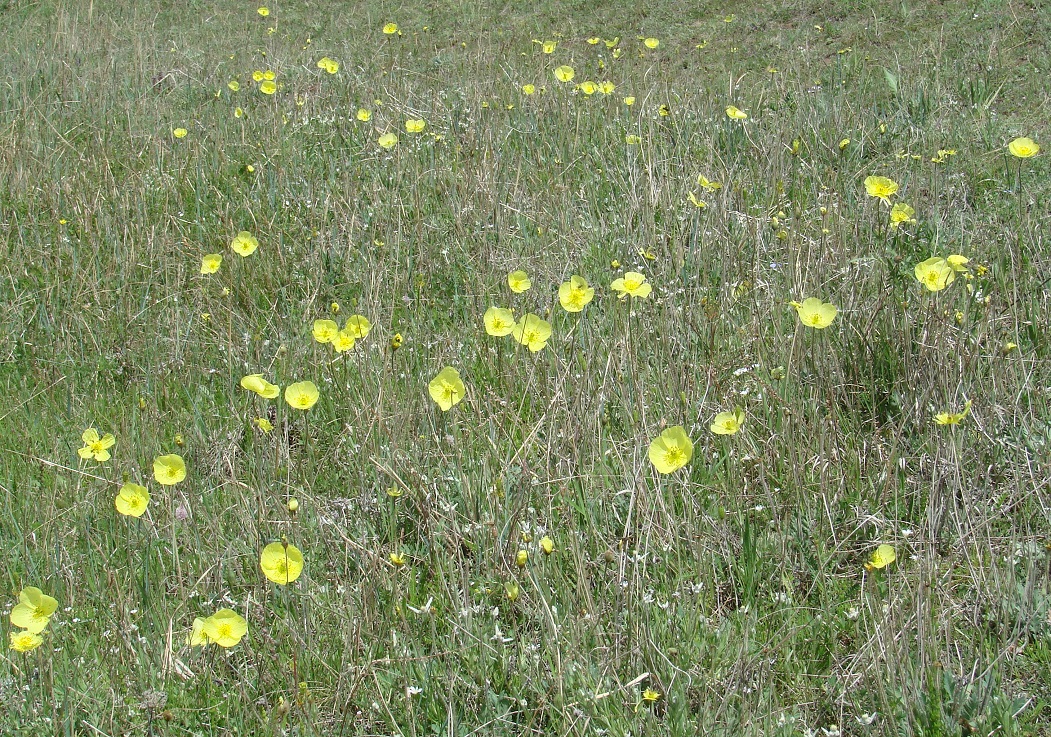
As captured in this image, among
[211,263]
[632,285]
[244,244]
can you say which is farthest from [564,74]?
[632,285]

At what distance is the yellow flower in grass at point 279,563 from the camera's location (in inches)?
73.2

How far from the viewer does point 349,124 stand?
453cm

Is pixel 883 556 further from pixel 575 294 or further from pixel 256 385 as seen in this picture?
pixel 256 385

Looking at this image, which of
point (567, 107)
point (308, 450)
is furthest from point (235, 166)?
point (308, 450)

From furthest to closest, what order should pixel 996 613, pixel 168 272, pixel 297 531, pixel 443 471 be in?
pixel 168 272 < pixel 443 471 < pixel 297 531 < pixel 996 613

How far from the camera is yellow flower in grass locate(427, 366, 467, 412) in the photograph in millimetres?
2323

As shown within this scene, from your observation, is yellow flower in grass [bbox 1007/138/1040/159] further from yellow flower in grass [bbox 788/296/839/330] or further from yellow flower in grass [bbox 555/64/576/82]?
yellow flower in grass [bbox 555/64/576/82]

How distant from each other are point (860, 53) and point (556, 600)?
3.88m

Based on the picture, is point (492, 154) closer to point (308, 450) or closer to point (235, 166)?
point (235, 166)

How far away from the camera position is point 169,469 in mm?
2166

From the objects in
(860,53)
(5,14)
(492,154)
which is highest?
(860,53)

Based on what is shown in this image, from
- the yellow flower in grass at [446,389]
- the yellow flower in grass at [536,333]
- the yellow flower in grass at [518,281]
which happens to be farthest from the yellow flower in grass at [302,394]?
the yellow flower in grass at [518,281]

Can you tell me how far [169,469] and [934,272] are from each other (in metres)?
1.97

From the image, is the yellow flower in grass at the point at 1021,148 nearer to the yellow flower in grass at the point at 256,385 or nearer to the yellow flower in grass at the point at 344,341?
the yellow flower in grass at the point at 344,341
